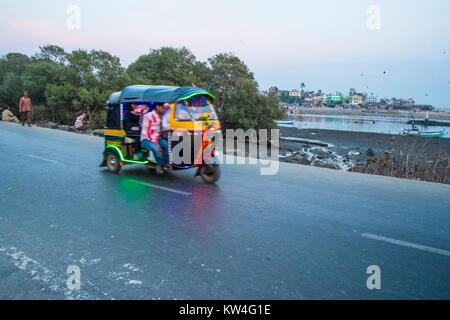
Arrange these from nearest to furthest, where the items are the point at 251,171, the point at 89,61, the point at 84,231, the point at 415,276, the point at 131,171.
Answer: the point at 415,276 → the point at 84,231 → the point at 131,171 → the point at 251,171 → the point at 89,61

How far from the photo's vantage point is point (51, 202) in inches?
257

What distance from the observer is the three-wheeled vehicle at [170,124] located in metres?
8.13

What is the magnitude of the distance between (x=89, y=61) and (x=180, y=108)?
27.6 metres

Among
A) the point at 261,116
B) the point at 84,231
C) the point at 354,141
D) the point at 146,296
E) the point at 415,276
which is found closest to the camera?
the point at 146,296

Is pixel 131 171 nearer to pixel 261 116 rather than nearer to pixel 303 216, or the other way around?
pixel 303 216

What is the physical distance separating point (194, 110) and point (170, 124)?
688 millimetres

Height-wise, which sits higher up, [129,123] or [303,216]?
[129,123]

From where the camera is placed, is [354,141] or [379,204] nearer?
[379,204]

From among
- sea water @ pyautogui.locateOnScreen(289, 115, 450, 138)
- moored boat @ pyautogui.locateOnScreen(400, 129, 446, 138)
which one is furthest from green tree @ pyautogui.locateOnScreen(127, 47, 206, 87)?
sea water @ pyautogui.locateOnScreen(289, 115, 450, 138)

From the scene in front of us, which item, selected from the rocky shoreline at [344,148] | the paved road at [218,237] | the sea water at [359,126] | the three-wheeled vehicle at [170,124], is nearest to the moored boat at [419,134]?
the rocky shoreline at [344,148]

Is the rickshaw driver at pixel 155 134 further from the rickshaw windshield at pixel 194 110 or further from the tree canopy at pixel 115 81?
the tree canopy at pixel 115 81

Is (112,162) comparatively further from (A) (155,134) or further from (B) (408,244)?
(B) (408,244)

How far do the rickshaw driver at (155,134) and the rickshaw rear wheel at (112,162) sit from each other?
125cm

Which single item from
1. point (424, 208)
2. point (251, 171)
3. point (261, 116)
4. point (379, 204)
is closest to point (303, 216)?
point (379, 204)
